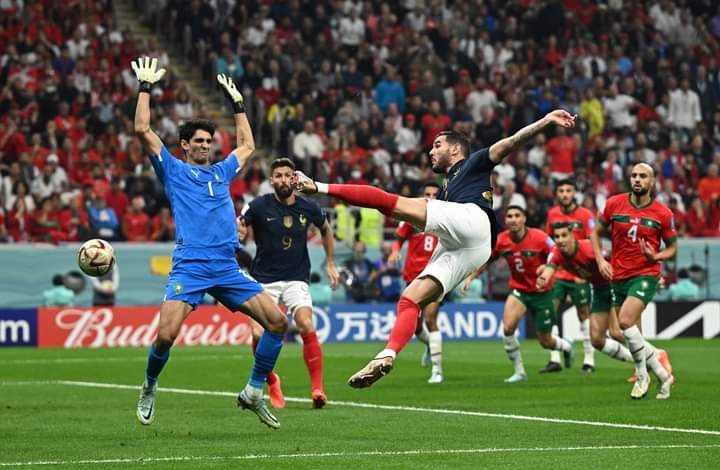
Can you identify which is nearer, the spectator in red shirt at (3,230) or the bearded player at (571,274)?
the bearded player at (571,274)

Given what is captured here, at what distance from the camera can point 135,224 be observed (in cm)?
2870

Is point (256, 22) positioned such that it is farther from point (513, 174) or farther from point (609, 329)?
point (609, 329)

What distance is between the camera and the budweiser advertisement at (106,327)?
27.7 m

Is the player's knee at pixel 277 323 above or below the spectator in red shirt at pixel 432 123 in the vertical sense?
below

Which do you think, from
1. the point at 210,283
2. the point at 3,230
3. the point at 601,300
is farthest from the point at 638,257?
the point at 3,230

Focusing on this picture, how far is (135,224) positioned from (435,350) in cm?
1119

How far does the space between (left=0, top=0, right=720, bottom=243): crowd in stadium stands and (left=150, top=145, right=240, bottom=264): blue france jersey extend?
15.8 metres

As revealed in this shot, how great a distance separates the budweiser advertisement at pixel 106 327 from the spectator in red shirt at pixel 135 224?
5.42ft

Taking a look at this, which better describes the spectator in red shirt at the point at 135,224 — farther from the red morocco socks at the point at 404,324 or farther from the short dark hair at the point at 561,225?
the red morocco socks at the point at 404,324

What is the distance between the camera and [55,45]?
32531 millimetres

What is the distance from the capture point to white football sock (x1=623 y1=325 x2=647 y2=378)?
51.4 feet

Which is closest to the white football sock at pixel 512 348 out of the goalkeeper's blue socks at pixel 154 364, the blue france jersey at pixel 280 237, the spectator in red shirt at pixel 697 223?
the blue france jersey at pixel 280 237

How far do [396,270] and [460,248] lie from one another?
17.4 m

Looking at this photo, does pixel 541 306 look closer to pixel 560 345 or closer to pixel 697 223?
pixel 560 345
